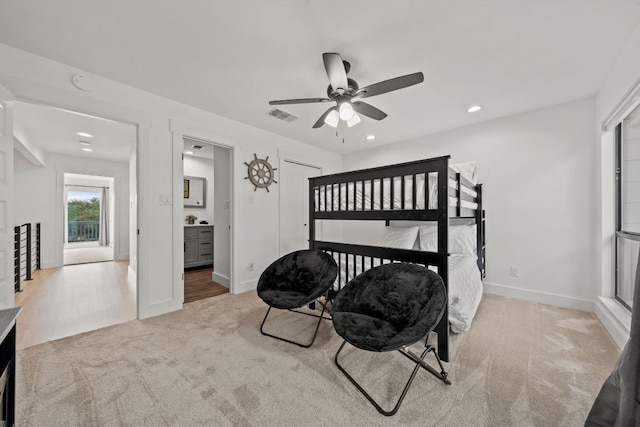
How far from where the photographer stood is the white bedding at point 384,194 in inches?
78.8

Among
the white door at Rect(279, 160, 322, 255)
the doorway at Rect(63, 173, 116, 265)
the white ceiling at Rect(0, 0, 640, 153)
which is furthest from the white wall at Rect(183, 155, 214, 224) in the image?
the doorway at Rect(63, 173, 116, 265)

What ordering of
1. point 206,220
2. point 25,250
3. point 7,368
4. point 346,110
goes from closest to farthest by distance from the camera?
point 7,368 → point 346,110 → point 25,250 → point 206,220

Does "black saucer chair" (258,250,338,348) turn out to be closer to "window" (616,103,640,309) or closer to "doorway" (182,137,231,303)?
"doorway" (182,137,231,303)

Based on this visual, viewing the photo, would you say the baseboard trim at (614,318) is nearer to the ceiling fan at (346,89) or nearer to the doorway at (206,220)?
the ceiling fan at (346,89)

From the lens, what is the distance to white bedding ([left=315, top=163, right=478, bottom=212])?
2.00 metres

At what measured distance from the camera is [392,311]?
171cm

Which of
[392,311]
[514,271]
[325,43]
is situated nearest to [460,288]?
[392,311]

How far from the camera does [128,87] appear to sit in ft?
8.06

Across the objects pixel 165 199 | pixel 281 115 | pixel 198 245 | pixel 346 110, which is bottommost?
pixel 198 245

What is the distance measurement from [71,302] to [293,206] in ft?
10.2

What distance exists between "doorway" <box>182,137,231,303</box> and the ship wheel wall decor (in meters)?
0.35

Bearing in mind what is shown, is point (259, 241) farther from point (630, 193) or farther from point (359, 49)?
point (630, 193)

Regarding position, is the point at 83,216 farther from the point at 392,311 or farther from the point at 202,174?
the point at 392,311

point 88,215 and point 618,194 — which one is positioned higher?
point 618,194
